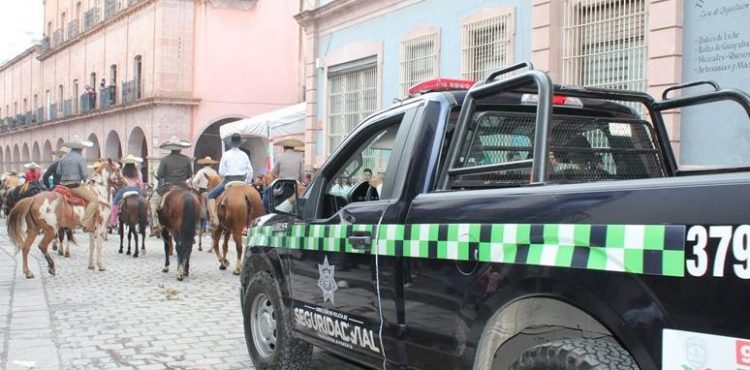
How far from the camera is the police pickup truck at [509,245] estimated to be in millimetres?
2227

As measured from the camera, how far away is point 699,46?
8625 mm

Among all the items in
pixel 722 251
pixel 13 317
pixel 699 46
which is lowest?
pixel 13 317

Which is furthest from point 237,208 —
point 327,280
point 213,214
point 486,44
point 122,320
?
point 327,280

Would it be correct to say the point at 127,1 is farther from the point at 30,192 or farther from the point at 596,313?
the point at 596,313

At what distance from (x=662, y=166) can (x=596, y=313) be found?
7.04ft

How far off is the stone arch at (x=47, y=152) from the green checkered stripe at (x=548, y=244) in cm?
4625

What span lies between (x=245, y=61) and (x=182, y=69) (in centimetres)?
284

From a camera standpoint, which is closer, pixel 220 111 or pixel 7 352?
pixel 7 352

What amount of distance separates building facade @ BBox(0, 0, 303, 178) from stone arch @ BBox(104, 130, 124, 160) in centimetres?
6

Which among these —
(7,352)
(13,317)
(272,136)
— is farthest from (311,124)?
(7,352)

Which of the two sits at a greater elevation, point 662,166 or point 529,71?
point 529,71

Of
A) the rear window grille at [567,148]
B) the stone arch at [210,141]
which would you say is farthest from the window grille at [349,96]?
the stone arch at [210,141]

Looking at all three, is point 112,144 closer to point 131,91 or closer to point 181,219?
point 131,91

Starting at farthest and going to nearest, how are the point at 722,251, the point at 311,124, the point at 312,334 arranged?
the point at 311,124, the point at 312,334, the point at 722,251
